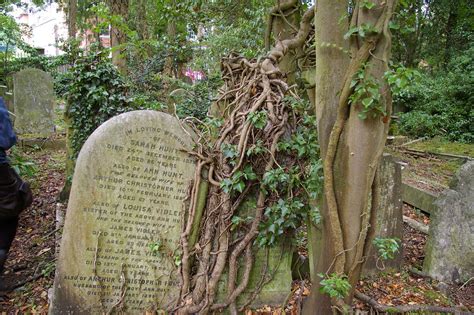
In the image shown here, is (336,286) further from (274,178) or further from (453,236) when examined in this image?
(453,236)

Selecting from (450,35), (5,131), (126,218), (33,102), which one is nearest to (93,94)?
(5,131)

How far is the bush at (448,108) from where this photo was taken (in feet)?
41.8

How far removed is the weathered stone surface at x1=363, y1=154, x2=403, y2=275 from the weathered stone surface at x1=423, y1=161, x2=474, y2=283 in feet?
1.15

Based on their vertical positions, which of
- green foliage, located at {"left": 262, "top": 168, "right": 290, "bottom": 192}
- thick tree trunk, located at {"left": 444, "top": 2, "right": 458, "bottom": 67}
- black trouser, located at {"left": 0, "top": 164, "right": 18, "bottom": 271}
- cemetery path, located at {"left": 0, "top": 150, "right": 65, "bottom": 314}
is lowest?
cemetery path, located at {"left": 0, "top": 150, "right": 65, "bottom": 314}

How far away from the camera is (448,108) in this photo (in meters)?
13.4

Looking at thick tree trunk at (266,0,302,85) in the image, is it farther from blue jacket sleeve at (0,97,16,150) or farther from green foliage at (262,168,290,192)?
blue jacket sleeve at (0,97,16,150)

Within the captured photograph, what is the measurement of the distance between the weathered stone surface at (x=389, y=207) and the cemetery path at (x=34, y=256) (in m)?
3.36

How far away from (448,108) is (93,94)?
12.5m

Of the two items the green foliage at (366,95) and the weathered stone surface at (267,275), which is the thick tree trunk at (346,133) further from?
the weathered stone surface at (267,275)

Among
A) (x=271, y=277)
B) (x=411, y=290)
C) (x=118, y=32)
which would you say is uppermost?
(x=118, y=32)

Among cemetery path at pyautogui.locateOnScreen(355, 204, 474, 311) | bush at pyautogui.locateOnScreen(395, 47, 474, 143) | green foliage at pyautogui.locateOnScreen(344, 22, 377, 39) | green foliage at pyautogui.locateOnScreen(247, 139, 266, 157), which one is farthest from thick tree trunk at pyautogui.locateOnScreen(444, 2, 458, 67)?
green foliage at pyautogui.locateOnScreen(344, 22, 377, 39)

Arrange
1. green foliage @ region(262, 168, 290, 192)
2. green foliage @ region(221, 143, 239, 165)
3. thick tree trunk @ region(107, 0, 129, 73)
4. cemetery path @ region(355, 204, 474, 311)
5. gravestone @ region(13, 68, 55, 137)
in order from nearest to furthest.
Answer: green foliage @ region(262, 168, 290, 192) → green foliage @ region(221, 143, 239, 165) → cemetery path @ region(355, 204, 474, 311) → thick tree trunk @ region(107, 0, 129, 73) → gravestone @ region(13, 68, 55, 137)

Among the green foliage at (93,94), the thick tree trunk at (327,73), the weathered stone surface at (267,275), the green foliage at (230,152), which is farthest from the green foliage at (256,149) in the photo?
the green foliage at (93,94)

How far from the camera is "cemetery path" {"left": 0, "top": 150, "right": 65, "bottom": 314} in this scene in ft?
11.4
